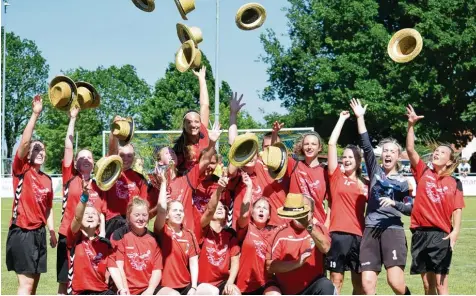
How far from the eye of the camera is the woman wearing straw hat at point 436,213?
29.8ft

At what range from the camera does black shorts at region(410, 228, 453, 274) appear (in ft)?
29.8

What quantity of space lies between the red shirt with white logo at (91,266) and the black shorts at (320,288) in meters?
2.00

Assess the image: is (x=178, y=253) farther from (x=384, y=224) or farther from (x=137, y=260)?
(x=384, y=224)

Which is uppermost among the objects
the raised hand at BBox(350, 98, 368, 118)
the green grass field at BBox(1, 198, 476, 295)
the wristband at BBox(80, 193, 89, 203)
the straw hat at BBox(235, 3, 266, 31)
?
the straw hat at BBox(235, 3, 266, 31)

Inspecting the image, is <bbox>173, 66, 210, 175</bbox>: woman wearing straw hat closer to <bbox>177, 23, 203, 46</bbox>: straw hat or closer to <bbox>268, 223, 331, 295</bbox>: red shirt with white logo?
<bbox>177, 23, 203, 46</bbox>: straw hat

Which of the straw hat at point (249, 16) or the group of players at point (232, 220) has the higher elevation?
the straw hat at point (249, 16)

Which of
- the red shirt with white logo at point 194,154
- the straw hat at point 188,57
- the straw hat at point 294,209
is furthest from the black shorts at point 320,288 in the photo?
the straw hat at point 188,57

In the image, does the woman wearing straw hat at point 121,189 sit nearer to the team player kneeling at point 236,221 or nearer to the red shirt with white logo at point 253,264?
the team player kneeling at point 236,221

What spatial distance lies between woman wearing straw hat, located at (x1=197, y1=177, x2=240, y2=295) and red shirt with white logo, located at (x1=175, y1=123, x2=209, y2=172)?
1.53 ft

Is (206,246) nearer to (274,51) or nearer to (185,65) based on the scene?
(185,65)

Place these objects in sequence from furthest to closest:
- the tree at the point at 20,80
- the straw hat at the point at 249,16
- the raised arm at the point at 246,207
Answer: the tree at the point at 20,80 → the straw hat at the point at 249,16 → the raised arm at the point at 246,207

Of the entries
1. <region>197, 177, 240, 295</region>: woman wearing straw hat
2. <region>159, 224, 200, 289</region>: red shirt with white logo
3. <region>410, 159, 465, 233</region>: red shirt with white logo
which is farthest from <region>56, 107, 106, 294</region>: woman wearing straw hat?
<region>410, 159, 465, 233</region>: red shirt with white logo

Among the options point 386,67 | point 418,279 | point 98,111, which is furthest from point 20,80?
point 418,279

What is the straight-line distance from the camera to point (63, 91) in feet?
28.7
